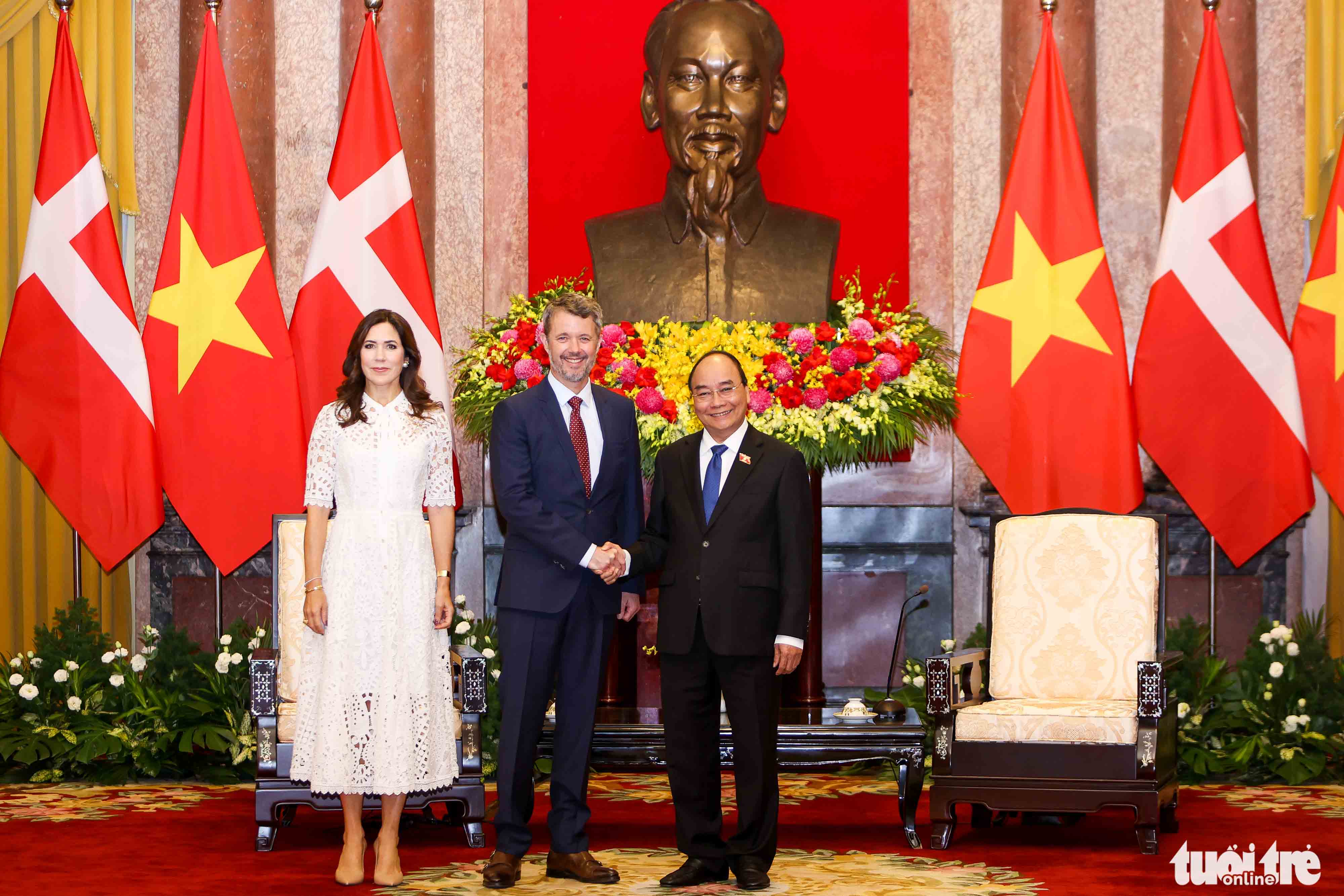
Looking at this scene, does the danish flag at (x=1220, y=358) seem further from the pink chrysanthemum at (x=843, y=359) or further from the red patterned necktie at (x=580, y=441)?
the red patterned necktie at (x=580, y=441)

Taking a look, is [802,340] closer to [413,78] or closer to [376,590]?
[376,590]

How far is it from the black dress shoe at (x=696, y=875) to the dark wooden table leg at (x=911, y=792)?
86 centimetres

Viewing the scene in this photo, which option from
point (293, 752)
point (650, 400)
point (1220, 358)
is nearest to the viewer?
point (293, 752)

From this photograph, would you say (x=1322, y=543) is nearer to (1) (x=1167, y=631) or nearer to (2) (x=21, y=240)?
(1) (x=1167, y=631)

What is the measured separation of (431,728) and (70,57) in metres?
4.13

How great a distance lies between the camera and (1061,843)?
15.9 feet

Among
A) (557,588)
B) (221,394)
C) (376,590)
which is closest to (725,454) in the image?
(557,588)

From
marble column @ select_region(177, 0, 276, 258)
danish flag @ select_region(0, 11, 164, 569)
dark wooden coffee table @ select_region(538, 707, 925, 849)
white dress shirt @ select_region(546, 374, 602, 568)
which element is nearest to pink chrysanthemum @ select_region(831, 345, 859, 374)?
dark wooden coffee table @ select_region(538, 707, 925, 849)

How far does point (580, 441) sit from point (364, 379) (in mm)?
681

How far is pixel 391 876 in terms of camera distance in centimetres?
421

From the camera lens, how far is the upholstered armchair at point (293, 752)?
4.77 m

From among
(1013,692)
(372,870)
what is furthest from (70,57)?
(1013,692)

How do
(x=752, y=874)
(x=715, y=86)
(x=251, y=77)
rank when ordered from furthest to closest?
(x=251, y=77)
(x=715, y=86)
(x=752, y=874)

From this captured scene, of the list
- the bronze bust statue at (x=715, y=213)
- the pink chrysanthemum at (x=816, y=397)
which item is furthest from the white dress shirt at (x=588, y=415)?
the bronze bust statue at (x=715, y=213)
